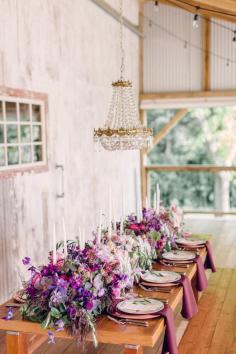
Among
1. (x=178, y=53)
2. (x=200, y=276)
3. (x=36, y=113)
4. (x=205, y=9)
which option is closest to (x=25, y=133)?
(x=36, y=113)

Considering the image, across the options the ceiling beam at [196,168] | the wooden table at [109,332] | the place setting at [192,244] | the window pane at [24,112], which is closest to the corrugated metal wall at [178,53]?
the ceiling beam at [196,168]

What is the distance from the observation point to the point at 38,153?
5285mm

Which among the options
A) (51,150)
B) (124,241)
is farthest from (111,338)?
(51,150)

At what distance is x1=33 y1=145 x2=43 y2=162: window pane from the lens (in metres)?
5.21

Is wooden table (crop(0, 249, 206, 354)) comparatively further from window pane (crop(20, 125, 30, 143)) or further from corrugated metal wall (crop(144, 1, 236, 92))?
corrugated metal wall (crop(144, 1, 236, 92))

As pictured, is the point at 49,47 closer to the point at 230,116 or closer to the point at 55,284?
the point at 55,284

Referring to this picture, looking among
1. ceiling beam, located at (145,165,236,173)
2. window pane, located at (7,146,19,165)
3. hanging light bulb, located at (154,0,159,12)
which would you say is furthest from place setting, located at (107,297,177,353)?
hanging light bulb, located at (154,0,159,12)

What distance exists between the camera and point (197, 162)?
40.2 feet

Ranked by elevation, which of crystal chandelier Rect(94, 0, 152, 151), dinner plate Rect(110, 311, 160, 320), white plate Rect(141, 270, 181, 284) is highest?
crystal chandelier Rect(94, 0, 152, 151)

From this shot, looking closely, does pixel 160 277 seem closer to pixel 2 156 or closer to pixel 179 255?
pixel 179 255

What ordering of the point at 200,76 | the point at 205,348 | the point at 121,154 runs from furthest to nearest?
the point at 200,76 < the point at 121,154 < the point at 205,348

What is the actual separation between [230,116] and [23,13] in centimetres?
770

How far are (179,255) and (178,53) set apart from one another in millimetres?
6093

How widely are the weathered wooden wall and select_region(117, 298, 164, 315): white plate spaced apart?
6.81ft
